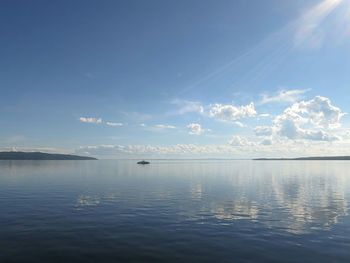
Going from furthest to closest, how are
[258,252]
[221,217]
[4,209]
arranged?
[4,209] → [221,217] → [258,252]

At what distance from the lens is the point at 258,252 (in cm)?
2952

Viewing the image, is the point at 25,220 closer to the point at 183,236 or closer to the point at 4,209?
the point at 4,209

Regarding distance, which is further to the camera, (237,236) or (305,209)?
(305,209)

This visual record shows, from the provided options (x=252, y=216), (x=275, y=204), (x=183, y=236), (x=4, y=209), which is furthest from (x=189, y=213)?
(x=4, y=209)

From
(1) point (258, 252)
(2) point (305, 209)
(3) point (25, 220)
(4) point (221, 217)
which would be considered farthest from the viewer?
(2) point (305, 209)

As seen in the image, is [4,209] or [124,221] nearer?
[124,221]

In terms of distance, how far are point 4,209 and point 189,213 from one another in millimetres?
28214

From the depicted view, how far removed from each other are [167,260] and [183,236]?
26.8ft

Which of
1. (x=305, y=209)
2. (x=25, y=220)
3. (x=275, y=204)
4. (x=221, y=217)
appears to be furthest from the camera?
(x=275, y=204)

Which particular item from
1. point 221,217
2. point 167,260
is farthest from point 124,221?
point 167,260

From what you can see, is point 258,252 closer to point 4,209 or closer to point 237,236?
point 237,236

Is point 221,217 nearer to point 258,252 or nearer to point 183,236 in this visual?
point 183,236

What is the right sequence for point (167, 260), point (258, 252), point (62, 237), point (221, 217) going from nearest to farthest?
1. point (167, 260)
2. point (258, 252)
3. point (62, 237)
4. point (221, 217)

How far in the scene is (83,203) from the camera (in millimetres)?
57219
